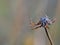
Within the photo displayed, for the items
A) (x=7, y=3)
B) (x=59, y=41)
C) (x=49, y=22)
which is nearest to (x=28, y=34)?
(x=59, y=41)

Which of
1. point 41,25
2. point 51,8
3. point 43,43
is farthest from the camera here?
point 51,8

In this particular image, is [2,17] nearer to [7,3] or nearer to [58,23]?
[7,3]

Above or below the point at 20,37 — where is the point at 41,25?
below

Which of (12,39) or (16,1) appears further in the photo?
(16,1)

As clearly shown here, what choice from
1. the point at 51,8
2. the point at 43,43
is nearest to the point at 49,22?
the point at 43,43

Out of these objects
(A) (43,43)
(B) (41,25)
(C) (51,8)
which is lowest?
(B) (41,25)

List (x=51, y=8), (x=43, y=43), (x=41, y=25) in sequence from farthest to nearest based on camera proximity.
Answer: (x=51, y=8)
(x=43, y=43)
(x=41, y=25)
